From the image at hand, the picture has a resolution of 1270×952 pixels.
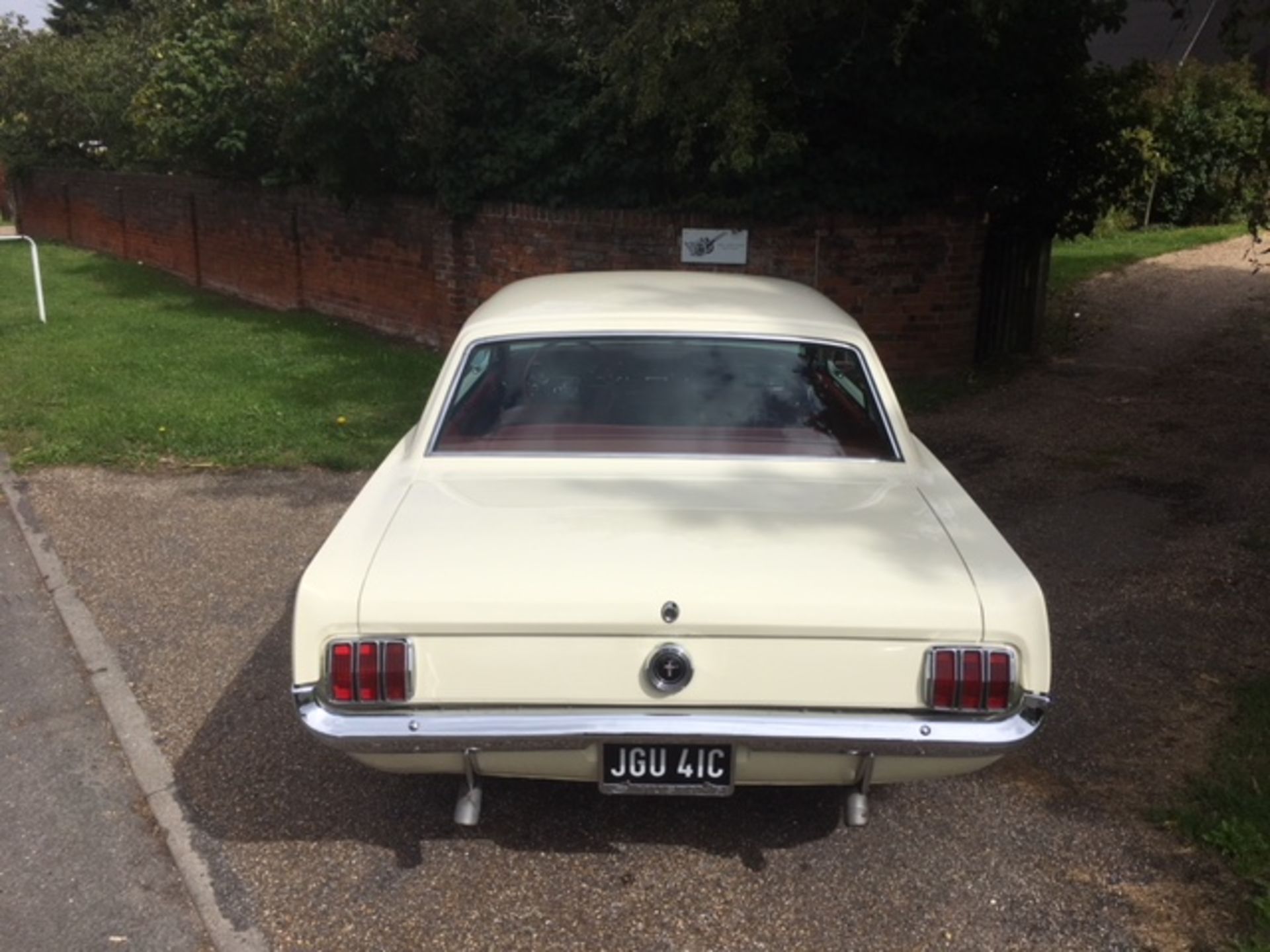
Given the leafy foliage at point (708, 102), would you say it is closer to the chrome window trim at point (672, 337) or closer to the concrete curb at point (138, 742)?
the chrome window trim at point (672, 337)

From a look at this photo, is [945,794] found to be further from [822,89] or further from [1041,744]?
[822,89]

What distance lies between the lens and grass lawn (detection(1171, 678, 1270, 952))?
3.47 meters

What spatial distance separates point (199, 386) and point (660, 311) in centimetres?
689

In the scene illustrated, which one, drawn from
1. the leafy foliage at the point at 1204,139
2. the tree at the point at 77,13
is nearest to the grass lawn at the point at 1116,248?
the leafy foliage at the point at 1204,139

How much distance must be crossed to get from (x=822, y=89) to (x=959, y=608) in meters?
6.82

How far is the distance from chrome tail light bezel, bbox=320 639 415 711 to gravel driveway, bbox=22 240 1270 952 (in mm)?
671

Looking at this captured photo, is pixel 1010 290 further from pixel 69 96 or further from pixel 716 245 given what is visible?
pixel 69 96

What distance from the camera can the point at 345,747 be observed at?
126 inches

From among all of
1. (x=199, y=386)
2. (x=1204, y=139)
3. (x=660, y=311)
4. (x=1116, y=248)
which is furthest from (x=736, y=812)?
(x=1204, y=139)

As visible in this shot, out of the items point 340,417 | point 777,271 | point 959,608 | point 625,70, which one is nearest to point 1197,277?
point 777,271

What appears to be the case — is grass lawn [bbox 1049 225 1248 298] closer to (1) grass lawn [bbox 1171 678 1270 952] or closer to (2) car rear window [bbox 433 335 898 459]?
(1) grass lawn [bbox 1171 678 1270 952]

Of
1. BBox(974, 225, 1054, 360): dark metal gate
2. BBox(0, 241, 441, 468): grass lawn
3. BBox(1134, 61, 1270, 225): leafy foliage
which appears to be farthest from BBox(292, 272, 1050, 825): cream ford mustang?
BBox(1134, 61, 1270, 225): leafy foliage

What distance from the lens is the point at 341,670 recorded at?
3.18 m

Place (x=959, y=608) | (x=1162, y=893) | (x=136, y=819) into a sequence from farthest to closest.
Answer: (x=136, y=819) < (x=1162, y=893) < (x=959, y=608)
